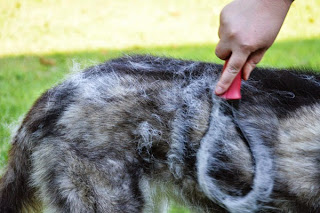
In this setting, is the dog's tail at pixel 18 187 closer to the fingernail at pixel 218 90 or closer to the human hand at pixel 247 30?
the fingernail at pixel 218 90

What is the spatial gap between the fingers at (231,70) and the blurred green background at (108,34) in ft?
12.1

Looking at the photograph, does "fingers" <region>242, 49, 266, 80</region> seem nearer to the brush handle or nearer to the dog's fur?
the brush handle

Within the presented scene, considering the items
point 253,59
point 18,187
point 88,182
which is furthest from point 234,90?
point 18,187

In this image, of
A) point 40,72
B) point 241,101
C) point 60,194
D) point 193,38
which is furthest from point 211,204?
point 193,38

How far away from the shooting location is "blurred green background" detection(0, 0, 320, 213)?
24.7ft

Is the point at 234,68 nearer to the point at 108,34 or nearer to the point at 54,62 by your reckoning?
the point at 54,62

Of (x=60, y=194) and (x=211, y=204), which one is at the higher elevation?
(x=60, y=194)

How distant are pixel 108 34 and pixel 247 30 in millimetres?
6710

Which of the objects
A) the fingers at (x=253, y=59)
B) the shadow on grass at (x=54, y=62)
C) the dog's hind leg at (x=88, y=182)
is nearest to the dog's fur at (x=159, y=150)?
the dog's hind leg at (x=88, y=182)

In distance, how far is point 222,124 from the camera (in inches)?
129

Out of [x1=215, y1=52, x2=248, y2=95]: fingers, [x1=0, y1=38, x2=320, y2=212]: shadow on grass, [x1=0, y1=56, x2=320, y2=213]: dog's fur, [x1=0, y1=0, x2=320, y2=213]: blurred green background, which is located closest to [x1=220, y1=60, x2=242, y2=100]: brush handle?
[x1=215, y1=52, x2=248, y2=95]: fingers

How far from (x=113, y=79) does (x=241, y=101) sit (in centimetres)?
82

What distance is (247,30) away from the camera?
2.85 m

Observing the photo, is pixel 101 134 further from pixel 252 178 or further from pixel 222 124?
pixel 252 178
